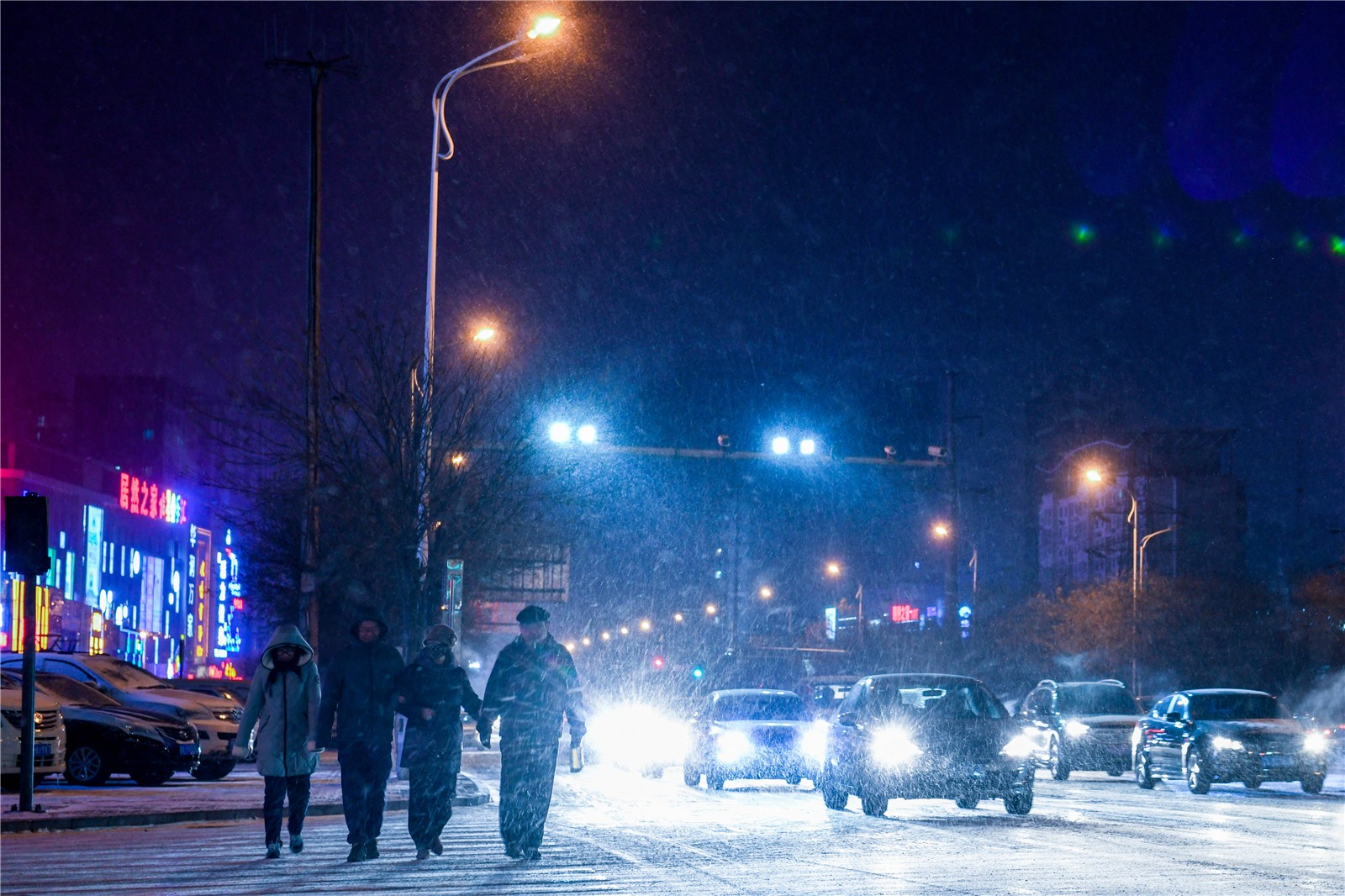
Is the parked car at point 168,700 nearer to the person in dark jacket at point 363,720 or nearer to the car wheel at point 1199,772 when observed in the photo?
the person in dark jacket at point 363,720

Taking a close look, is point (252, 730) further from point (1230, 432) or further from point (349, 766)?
point (1230, 432)

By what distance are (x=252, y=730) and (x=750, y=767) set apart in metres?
12.2

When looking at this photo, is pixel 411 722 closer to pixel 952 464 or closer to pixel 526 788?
pixel 526 788

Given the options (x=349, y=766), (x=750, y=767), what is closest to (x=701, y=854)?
(x=349, y=766)

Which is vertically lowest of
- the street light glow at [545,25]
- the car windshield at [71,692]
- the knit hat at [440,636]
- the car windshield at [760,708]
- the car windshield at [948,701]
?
the car windshield at [760,708]

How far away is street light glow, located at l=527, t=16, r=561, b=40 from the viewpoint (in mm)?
23656

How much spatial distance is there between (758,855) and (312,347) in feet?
56.0

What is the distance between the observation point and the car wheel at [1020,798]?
17.2 m

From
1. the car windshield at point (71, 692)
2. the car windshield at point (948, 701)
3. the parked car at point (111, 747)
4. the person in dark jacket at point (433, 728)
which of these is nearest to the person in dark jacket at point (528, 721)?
the person in dark jacket at point (433, 728)

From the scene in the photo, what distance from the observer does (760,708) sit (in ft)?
82.0

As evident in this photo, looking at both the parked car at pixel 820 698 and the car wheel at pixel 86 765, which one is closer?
the car wheel at pixel 86 765

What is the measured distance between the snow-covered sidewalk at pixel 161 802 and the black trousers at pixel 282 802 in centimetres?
407

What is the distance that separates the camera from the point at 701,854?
487 inches

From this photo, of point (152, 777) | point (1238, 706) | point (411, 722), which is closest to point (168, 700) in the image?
point (152, 777)
